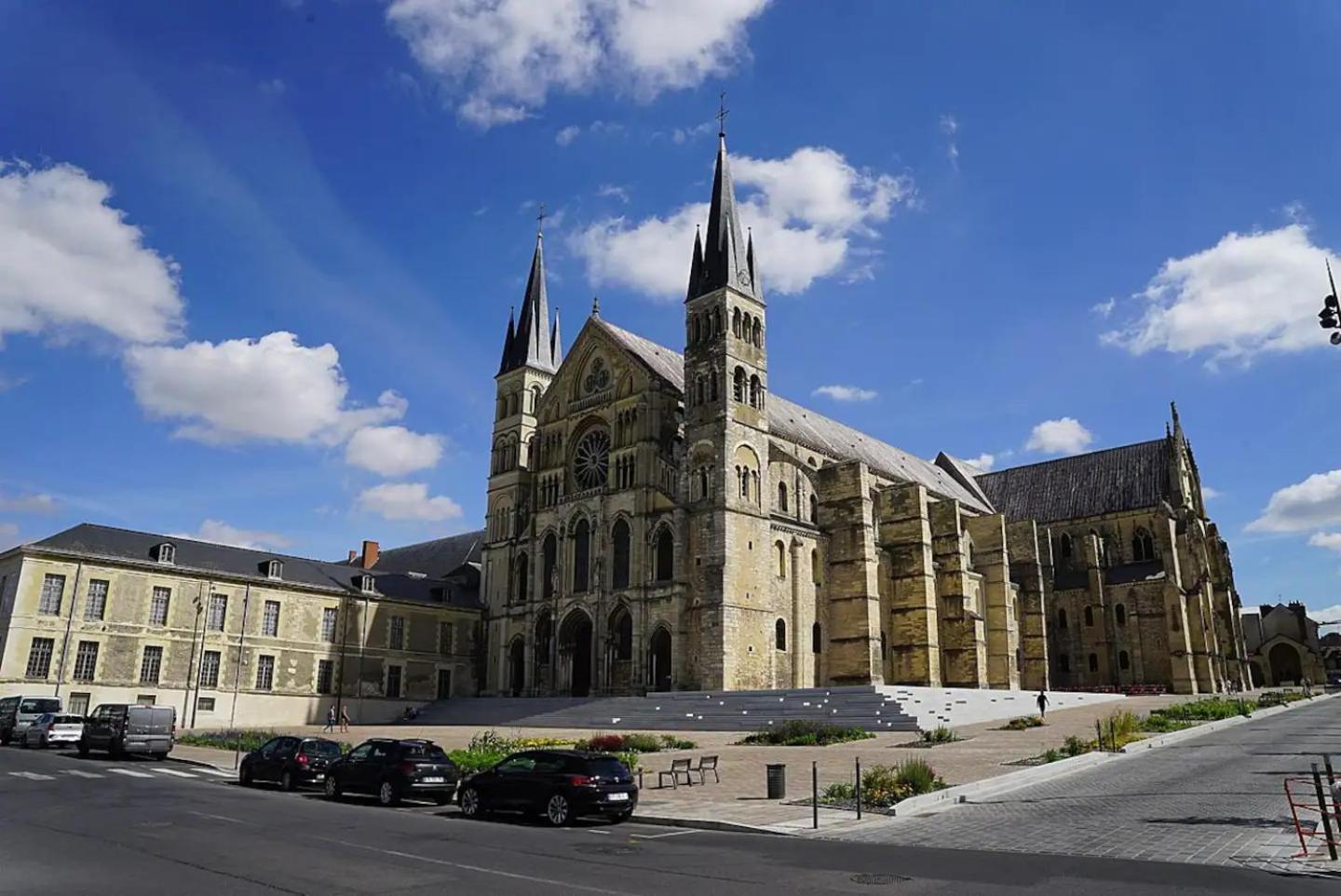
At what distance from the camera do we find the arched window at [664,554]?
151 feet

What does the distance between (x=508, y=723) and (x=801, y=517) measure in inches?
707

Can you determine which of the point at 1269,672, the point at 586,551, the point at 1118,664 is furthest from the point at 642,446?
the point at 1269,672

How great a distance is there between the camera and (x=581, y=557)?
165 feet

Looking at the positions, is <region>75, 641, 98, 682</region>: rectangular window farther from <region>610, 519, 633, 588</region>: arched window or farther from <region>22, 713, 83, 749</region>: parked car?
<region>610, 519, 633, 588</region>: arched window

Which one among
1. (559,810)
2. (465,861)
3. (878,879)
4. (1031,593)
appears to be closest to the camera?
(878,879)

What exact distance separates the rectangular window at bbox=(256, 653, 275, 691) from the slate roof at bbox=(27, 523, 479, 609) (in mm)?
3918

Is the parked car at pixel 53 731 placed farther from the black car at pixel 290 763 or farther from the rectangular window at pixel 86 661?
the black car at pixel 290 763

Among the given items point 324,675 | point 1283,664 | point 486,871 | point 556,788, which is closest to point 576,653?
point 324,675

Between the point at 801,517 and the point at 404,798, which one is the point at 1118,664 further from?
the point at 404,798

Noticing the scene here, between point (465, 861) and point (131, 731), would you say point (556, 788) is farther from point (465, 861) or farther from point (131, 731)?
point (131, 731)

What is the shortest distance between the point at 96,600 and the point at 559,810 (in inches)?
1404

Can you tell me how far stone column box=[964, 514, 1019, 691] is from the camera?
Result: 180ft

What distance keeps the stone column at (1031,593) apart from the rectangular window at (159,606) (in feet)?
152

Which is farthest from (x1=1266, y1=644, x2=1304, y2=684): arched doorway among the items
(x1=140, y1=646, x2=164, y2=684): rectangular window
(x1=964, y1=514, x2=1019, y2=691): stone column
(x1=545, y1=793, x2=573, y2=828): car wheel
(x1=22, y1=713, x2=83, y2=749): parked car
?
(x1=22, y1=713, x2=83, y2=749): parked car
